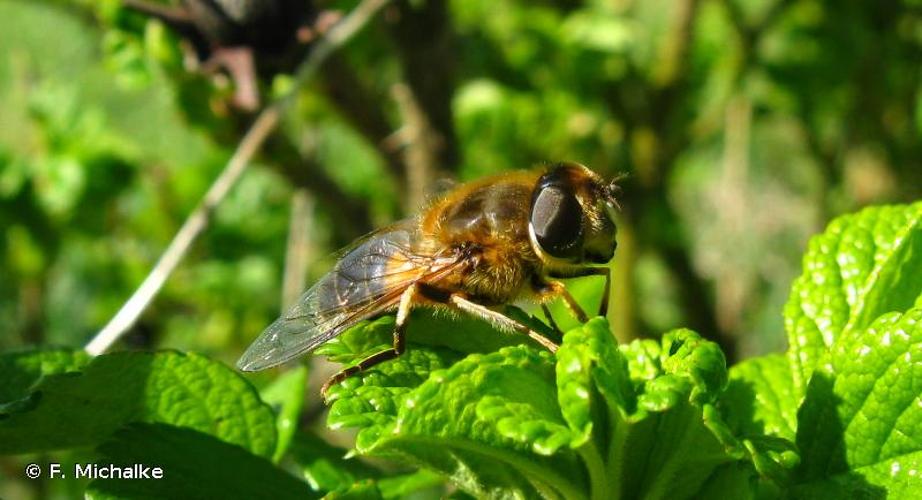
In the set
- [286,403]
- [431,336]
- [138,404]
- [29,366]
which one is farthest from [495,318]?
[29,366]

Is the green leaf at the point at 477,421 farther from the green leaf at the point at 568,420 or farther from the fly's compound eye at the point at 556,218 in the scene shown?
the fly's compound eye at the point at 556,218

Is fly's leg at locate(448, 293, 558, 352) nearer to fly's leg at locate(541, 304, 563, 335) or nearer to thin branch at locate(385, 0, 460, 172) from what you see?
fly's leg at locate(541, 304, 563, 335)

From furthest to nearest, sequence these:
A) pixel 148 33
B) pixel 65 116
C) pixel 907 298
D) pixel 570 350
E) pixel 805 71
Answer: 1. pixel 805 71
2. pixel 65 116
3. pixel 148 33
4. pixel 907 298
5. pixel 570 350

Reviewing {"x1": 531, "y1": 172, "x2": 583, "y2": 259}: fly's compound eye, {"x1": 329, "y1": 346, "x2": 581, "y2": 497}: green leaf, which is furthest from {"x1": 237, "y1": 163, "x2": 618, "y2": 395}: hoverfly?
{"x1": 329, "y1": 346, "x2": 581, "y2": 497}: green leaf

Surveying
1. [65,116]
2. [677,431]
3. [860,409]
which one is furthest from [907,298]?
[65,116]

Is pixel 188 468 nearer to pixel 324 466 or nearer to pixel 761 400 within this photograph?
pixel 324 466

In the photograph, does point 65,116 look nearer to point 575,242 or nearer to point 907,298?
point 575,242
